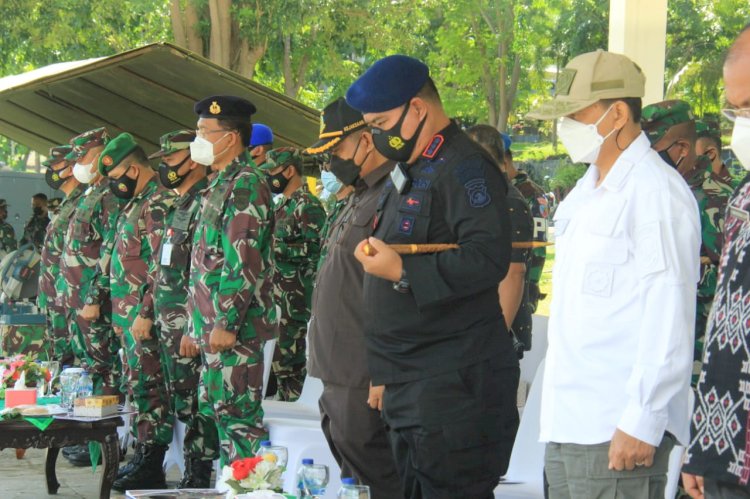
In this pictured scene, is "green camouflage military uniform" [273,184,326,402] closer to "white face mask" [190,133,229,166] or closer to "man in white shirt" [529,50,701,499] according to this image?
"white face mask" [190,133,229,166]

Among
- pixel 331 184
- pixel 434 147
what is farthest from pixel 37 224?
pixel 434 147

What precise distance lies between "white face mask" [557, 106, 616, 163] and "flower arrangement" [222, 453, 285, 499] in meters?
1.48

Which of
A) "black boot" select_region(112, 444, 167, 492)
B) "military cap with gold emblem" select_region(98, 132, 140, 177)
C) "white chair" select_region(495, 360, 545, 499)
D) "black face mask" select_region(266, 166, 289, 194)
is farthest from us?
"black face mask" select_region(266, 166, 289, 194)

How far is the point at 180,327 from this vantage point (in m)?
6.77

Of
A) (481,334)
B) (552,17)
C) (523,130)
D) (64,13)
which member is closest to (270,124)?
(64,13)

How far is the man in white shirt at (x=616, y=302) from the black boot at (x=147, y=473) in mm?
4468

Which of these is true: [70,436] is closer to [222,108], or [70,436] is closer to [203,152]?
[203,152]

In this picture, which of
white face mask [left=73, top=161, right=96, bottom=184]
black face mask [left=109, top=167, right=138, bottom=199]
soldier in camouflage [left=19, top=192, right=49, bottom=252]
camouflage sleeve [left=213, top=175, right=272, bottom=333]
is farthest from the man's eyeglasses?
soldier in camouflage [left=19, top=192, right=49, bottom=252]

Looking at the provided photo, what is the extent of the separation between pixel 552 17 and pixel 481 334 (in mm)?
13839

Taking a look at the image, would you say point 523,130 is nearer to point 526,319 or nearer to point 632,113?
point 526,319

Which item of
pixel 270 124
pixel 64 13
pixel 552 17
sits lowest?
pixel 270 124

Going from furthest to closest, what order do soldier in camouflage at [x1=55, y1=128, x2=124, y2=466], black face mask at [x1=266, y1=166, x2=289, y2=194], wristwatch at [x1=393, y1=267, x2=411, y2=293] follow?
black face mask at [x1=266, y1=166, x2=289, y2=194]
soldier in camouflage at [x1=55, y1=128, x2=124, y2=466]
wristwatch at [x1=393, y1=267, x2=411, y2=293]

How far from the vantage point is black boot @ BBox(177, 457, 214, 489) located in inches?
268

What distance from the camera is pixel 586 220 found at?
3.14 m
